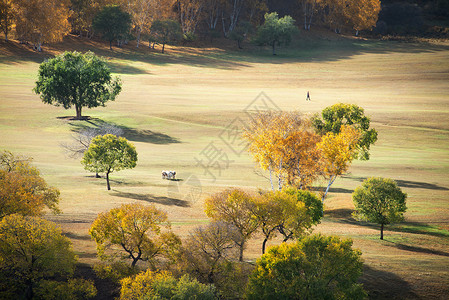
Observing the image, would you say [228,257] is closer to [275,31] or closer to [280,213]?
[280,213]

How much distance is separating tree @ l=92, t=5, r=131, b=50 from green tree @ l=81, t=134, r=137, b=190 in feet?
337

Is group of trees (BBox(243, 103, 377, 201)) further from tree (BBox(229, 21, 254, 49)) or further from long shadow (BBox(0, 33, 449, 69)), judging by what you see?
tree (BBox(229, 21, 254, 49))

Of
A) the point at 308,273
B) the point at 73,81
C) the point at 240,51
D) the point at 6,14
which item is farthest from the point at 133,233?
the point at 240,51

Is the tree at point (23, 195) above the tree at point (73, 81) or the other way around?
the other way around

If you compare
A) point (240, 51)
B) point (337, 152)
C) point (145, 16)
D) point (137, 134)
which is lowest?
point (137, 134)

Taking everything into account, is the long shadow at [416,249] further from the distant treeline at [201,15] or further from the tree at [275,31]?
the tree at [275,31]

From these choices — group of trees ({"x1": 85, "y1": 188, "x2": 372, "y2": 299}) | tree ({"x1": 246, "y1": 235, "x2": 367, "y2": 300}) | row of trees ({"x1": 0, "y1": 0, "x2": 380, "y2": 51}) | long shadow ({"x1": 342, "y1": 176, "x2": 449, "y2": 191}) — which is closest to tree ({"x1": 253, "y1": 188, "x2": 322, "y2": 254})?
group of trees ({"x1": 85, "y1": 188, "x2": 372, "y2": 299})

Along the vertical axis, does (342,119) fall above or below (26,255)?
above

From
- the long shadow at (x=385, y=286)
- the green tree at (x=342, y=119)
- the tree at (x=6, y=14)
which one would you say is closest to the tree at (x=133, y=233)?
the long shadow at (x=385, y=286)

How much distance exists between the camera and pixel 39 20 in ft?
424

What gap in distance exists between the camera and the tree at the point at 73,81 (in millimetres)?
83812

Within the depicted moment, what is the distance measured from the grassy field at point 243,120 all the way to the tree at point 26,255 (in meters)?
4.03

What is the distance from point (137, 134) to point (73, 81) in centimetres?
1708

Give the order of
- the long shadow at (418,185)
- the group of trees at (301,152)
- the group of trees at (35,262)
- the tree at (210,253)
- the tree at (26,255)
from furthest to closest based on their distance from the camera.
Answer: the long shadow at (418,185), the group of trees at (301,152), the tree at (210,253), the tree at (26,255), the group of trees at (35,262)
